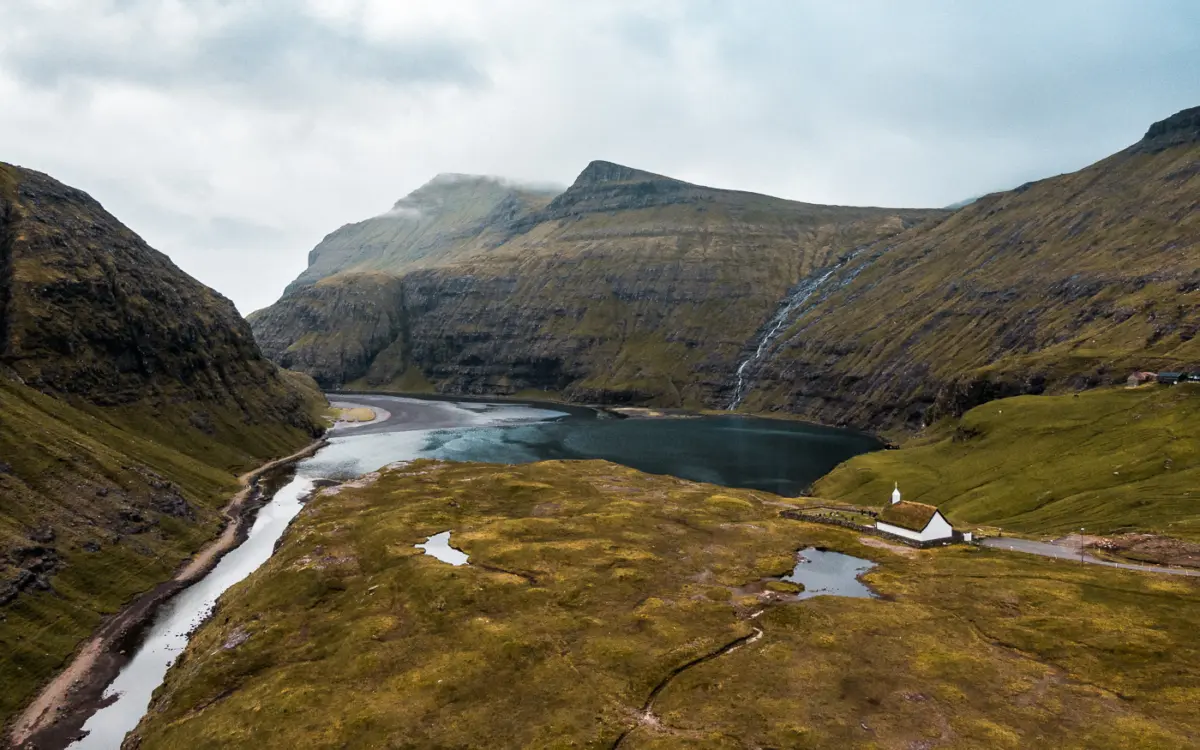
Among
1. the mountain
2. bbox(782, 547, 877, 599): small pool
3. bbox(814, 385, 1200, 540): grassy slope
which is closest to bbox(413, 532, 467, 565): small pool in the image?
bbox(782, 547, 877, 599): small pool

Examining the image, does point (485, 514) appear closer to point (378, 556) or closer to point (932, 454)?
point (378, 556)

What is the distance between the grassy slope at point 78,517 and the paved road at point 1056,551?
125 m

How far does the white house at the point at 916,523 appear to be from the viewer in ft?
313

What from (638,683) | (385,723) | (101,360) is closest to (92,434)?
(101,360)

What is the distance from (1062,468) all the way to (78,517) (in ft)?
579

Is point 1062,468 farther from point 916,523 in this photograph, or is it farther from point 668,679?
point 668,679

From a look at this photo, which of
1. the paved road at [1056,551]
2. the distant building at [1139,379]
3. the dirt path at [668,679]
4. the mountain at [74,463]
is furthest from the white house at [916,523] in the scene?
the mountain at [74,463]

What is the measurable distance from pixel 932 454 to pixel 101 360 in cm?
22660

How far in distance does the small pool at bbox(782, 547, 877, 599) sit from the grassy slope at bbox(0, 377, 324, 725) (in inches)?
3672

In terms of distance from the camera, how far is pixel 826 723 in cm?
4897

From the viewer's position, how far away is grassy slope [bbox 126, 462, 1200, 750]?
49688 mm

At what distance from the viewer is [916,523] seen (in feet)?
317

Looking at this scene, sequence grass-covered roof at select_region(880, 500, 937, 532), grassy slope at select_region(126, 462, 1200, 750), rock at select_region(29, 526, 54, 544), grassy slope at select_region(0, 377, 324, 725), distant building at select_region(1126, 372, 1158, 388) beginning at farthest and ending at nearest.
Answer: distant building at select_region(1126, 372, 1158, 388) < rock at select_region(29, 526, 54, 544) < grass-covered roof at select_region(880, 500, 937, 532) < grassy slope at select_region(0, 377, 324, 725) < grassy slope at select_region(126, 462, 1200, 750)

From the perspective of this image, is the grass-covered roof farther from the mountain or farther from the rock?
the rock
